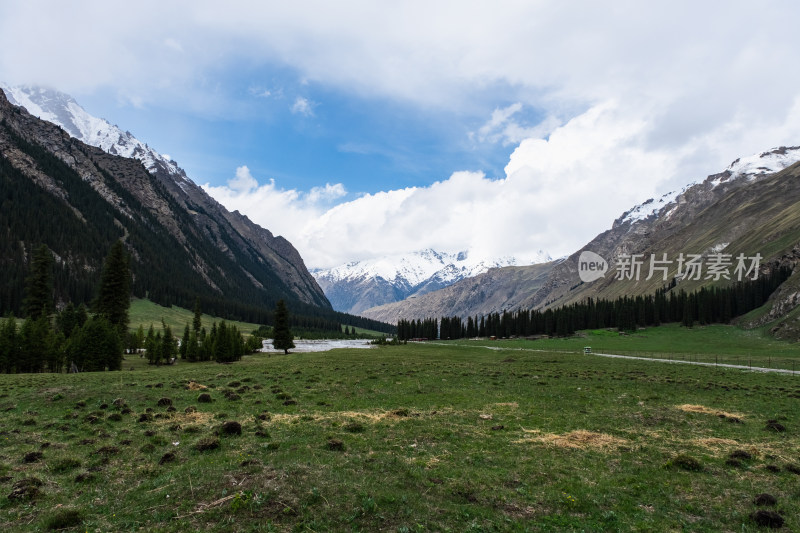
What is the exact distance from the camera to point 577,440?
20.5 meters

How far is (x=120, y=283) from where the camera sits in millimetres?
73938

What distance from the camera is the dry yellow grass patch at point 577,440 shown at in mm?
19789

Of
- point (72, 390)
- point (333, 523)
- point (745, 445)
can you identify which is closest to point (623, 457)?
point (745, 445)

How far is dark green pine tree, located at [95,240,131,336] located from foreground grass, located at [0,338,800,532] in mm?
45622

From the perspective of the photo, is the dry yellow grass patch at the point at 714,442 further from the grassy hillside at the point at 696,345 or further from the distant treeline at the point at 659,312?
the distant treeline at the point at 659,312

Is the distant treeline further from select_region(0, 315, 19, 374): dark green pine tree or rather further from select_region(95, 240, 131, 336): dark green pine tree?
select_region(0, 315, 19, 374): dark green pine tree

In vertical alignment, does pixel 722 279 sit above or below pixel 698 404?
above

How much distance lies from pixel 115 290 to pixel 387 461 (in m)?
76.9

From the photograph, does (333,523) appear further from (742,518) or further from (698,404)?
(698,404)

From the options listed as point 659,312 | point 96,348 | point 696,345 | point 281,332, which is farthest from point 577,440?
point 659,312

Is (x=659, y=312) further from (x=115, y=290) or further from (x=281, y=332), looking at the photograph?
(x=115, y=290)

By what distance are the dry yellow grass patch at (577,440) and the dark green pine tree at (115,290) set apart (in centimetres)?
7551

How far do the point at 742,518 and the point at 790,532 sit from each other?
1094 millimetres

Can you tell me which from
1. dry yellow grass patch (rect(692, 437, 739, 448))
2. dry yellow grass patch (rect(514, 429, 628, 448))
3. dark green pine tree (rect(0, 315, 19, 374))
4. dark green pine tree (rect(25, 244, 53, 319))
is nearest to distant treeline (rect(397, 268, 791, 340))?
dry yellow grass patch (rect(692, 437, 739, 448))
